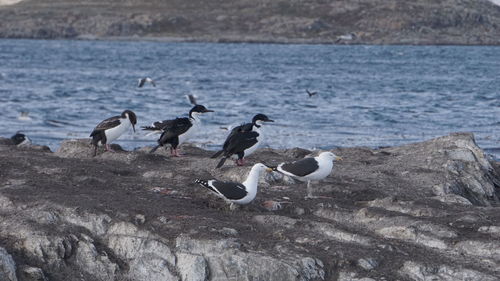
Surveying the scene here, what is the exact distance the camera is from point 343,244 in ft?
38.3

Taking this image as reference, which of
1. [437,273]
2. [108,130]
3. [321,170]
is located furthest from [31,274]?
[108,130]

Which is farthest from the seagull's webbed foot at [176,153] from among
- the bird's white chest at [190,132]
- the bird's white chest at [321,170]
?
the bird's white chest at [321,170]

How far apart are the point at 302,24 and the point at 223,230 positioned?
17168 centimetres

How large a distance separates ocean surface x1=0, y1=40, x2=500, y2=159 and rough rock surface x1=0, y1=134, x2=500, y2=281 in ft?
37.7

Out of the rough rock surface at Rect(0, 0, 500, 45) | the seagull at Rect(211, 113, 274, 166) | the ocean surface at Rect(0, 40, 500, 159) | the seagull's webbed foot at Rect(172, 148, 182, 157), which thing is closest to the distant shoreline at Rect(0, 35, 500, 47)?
the rough rock surface at Rect(0, 0, 500, 45)

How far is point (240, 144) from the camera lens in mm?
16391

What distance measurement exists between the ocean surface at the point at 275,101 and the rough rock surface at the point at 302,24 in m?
92.4

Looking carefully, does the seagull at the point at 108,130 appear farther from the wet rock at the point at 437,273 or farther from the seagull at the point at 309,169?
the wet rock at the point at 437,273

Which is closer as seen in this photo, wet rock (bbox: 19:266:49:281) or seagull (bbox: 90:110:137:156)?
wet rock (bbox: 19:266:49:281)

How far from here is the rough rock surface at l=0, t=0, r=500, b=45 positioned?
6900 inches

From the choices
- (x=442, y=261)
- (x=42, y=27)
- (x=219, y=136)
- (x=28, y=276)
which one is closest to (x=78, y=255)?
(x=28, y=276)

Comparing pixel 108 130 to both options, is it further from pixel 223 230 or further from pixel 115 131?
pixel 223 230

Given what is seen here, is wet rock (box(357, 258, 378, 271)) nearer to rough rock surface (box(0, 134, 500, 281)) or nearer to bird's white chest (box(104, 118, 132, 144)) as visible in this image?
rough rock surface (box(0, 134, 500, 281))

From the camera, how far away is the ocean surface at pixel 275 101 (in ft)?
100
